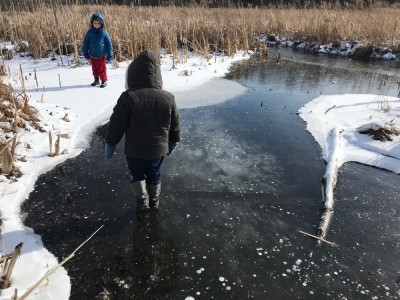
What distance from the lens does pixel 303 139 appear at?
5.18 meters

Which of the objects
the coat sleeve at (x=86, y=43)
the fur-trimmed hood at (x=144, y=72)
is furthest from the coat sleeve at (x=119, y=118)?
the coat sleeve at (x=86, y=43)

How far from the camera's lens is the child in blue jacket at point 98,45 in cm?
650

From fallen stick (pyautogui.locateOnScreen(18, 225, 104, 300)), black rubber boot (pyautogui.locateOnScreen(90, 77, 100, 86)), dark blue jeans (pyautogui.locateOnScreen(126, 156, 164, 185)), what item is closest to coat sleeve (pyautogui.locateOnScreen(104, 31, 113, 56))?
black rubber boot (pyautogui.locateOnScreen(90, 77, 100, 86))

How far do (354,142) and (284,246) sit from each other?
284 cm

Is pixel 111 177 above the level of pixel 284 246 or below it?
above

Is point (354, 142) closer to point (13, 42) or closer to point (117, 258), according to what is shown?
point (117, 258)

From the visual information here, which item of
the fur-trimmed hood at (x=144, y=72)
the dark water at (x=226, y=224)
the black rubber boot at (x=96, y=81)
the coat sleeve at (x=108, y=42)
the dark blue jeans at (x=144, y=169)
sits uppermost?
the coat sleeve at (x=108, y=42)

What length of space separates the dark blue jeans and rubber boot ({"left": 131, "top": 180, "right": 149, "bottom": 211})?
0.16 ft

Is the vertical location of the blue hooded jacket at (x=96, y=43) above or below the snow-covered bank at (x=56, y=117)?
above

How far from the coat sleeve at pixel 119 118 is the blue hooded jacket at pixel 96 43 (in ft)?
14.7

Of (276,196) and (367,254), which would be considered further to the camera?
(276,196)

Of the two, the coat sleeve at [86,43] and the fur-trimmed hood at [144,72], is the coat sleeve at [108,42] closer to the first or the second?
the coat sleeve at [86,43]

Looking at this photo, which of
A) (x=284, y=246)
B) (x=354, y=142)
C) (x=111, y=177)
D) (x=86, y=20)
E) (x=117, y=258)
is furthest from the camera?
(x=86, y=20)

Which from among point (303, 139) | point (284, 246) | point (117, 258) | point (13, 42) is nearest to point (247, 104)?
point (303, 139)
